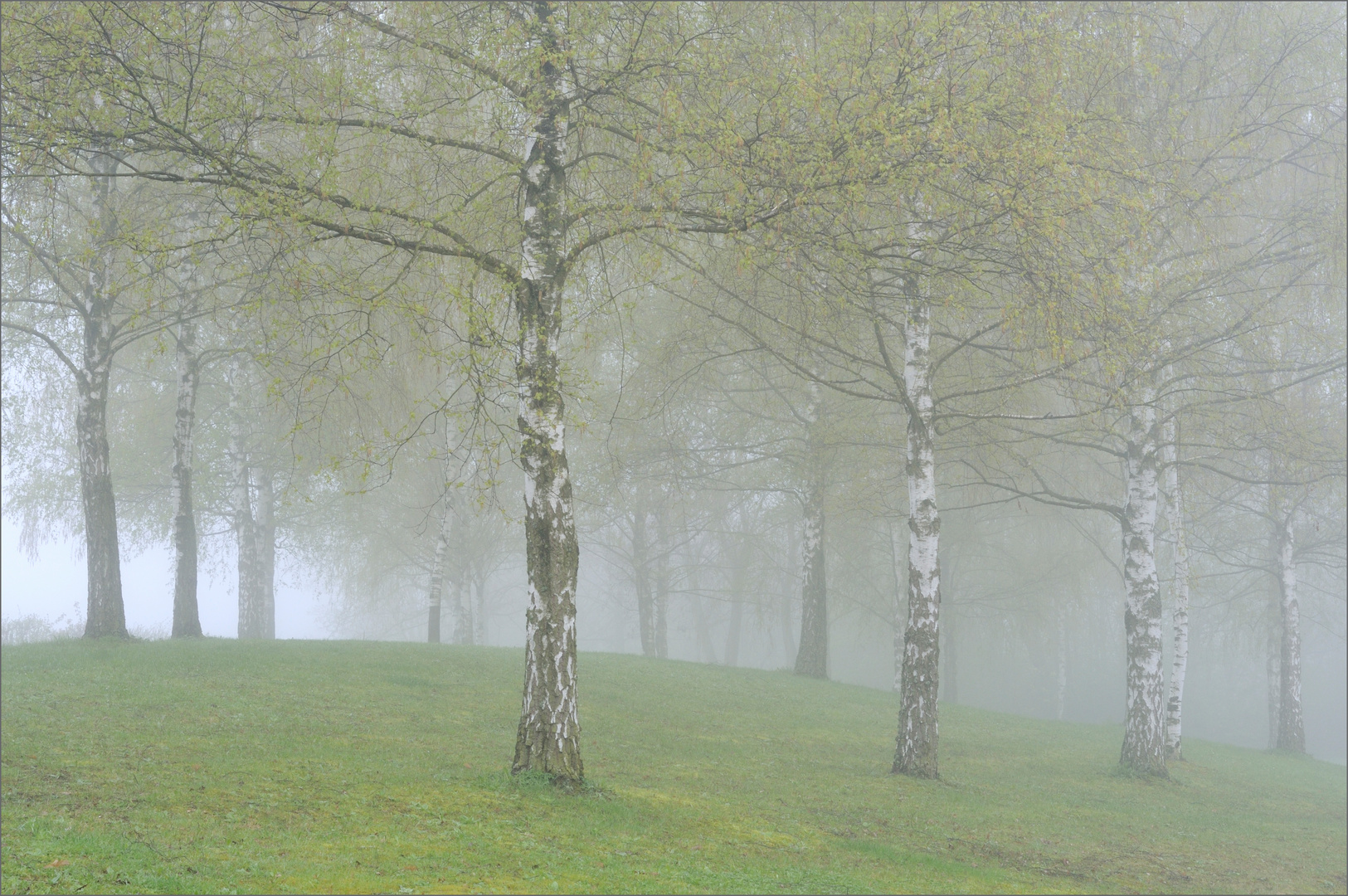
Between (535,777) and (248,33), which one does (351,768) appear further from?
(248,33)

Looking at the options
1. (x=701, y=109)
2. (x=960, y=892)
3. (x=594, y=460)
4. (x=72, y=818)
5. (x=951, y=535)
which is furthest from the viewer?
(x=951, y=535)

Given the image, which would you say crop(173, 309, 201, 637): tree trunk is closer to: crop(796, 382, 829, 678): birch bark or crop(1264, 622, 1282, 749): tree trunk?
crop(796, 382, 829, 678): birch bark

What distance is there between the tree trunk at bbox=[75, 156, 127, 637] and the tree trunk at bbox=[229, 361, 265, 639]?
1009 cm

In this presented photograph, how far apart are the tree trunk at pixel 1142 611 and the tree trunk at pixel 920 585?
5.11 m

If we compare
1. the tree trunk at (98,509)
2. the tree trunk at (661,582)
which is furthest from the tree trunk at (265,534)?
the tree trunk at (661,582)

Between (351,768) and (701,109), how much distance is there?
766 centimetres

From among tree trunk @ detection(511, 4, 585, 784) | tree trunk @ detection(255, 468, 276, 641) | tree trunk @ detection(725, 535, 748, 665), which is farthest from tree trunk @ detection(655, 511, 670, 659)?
tree trunk @ detection(511, 4, 585, 784)

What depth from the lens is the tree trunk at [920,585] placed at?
13.2 metres

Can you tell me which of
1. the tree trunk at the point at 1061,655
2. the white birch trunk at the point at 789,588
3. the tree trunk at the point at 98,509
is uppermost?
the tree trunk at the point at 98,509

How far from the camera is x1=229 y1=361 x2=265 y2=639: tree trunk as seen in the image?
26.9 metres

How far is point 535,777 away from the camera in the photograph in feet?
30.3

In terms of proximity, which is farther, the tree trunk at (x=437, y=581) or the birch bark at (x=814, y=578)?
the tree trunk at (x=437, y=581)

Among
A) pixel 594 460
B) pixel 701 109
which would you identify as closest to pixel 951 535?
pixel 594 460

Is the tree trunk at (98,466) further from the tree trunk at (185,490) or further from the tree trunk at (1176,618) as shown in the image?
the tree trunk at (1176,618)
